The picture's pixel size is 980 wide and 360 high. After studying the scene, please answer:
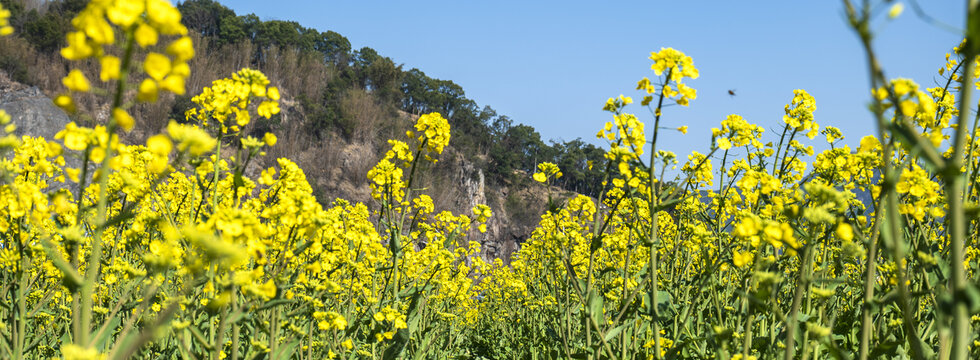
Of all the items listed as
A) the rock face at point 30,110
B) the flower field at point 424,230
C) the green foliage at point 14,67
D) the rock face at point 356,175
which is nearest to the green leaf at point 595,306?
the flower field at point 424,230

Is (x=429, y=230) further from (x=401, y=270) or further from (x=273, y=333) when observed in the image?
(x=273, y=333)

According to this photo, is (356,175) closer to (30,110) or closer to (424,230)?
(30,110)

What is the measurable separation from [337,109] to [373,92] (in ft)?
27.5

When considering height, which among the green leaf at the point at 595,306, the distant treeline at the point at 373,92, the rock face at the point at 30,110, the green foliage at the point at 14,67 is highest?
the distant treeline at the point at 373,92

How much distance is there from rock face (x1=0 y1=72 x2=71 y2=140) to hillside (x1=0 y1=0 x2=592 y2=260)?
440 millimetres

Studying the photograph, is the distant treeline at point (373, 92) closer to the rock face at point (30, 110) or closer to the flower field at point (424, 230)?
the rock face at point (30, 110)

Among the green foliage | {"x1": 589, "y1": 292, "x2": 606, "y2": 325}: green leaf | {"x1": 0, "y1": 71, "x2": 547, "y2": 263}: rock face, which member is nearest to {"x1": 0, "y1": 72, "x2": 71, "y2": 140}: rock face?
{"x1": 0, "y1": 71, "x2": 547, "y2": 263}: rock face

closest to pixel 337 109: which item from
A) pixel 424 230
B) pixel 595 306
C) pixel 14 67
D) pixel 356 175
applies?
pixel 356 175

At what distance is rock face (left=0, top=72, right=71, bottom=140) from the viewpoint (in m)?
28.3

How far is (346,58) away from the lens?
5709cm

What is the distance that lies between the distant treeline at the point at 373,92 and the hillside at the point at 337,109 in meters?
0.11

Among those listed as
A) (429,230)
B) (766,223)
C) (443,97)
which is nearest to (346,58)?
(443,97)

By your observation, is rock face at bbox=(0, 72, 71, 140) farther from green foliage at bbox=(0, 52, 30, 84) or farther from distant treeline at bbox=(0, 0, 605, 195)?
distant treeline at bbox=(0, 0, 605, 195)

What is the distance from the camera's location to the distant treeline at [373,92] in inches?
1800
